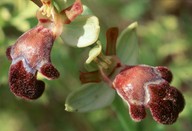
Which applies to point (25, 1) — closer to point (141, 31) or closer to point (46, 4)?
point (46, 4)

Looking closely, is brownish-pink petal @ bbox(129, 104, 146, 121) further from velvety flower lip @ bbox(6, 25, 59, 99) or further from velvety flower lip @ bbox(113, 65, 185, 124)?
velvety flower lip @ bbox(6, 25, 59, 99)

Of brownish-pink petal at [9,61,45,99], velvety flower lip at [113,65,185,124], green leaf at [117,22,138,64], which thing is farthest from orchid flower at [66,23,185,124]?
brownish-pink petal at [9,61,45,99]

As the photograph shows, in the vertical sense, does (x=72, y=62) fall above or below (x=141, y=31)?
above

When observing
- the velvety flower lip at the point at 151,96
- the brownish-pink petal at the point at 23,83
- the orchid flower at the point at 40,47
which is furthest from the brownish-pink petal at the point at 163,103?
the brownish-pink petal at the point at 23,83

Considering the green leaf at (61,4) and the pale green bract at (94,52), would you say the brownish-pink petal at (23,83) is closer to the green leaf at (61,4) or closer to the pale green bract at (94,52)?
the pale green bract at (94,52)

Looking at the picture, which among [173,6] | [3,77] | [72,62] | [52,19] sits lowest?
[173,6]

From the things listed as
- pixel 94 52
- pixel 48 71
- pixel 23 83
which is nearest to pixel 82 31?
pixel 94 52

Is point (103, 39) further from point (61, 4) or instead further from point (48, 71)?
point (48, 71)

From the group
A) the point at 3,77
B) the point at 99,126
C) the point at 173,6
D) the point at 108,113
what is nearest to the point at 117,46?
the point at 3,77
